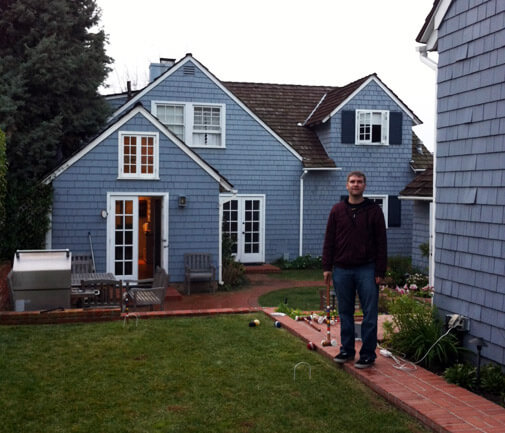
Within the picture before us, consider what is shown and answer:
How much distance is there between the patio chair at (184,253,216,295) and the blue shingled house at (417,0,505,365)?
7868 mm

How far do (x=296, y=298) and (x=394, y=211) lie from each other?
8290mm

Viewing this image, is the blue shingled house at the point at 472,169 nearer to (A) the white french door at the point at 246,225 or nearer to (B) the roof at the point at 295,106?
(B) the roof at the point at 295,106

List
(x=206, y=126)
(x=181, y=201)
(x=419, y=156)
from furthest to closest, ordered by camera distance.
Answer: (x=419, y=156) → (x=206, y=126) → (x=181, y=201)

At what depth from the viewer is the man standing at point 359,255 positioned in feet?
20.6

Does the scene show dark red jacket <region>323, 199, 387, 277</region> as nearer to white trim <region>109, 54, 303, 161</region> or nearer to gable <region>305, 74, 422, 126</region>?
white trim <region>109, 54, 303, 161</region>

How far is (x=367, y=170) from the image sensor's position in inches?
811

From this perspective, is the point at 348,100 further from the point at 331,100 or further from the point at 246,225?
the point at 246,225

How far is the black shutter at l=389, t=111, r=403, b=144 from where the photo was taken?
20500 millimetres

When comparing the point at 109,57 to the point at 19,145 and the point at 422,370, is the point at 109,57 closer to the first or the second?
the point at 19,145

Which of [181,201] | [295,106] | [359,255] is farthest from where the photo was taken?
[295,106]

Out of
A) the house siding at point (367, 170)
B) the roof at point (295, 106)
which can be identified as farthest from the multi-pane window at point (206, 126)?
the house siding at point (367, 170)

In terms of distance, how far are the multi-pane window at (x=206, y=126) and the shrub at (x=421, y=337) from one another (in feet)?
41.4

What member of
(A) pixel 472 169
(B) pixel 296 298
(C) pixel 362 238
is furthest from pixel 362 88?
(C) pixel 362 238

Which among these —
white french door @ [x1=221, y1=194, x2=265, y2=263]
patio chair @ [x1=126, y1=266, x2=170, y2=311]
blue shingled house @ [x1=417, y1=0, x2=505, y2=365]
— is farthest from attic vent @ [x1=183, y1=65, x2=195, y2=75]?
blue shingled house @ [x1=417, y1=0, x2=505, y2=365]
